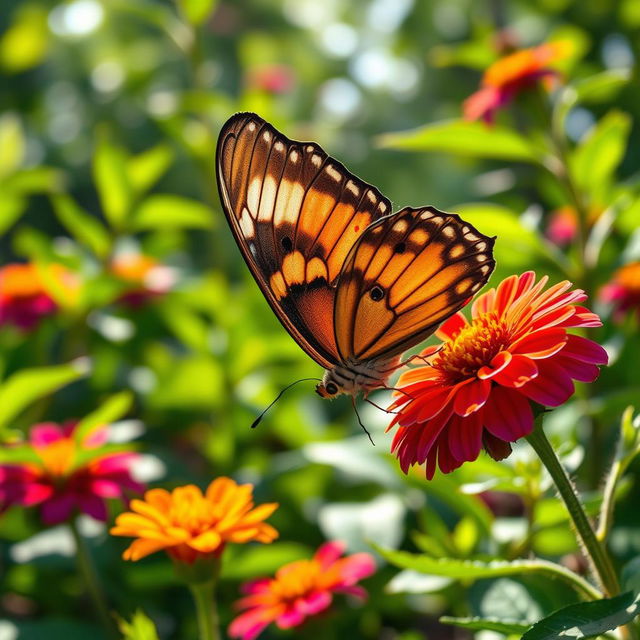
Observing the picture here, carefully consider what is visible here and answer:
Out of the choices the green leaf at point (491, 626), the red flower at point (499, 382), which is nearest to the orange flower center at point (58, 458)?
the red flower at point (499, 382)

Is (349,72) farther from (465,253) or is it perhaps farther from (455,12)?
(465,253)

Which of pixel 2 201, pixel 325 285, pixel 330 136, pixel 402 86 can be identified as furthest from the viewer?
pixel 402 86

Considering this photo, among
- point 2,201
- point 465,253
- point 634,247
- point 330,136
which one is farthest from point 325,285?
point 330,136

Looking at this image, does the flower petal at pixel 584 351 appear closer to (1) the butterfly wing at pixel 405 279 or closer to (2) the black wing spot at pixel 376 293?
(1) the butterfly wing at pixel 405 279

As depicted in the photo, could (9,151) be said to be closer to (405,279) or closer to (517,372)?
(405,279)

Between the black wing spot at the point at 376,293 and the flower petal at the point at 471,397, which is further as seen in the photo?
the black wing spot at the point at 376,293

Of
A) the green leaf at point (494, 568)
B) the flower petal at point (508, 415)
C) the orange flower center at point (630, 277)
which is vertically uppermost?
the orange flower center at point (630, 277)
